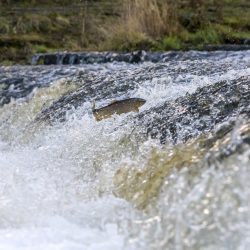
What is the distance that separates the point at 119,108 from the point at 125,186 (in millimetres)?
2028

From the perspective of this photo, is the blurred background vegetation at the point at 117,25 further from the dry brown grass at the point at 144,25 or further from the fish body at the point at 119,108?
the fish body at the point at 119,108

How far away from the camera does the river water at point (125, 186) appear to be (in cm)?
238

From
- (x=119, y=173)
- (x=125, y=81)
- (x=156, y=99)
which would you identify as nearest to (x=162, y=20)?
(x=125, y=81)

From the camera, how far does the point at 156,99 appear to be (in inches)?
193

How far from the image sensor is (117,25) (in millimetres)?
10680

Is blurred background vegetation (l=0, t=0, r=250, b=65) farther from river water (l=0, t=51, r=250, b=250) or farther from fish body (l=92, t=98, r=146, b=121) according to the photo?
river water (l=0, t=51, r=250, b=250)

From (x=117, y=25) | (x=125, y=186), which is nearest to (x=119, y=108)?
(x=125, y=186)

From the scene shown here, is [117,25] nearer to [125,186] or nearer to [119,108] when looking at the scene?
[119,108]

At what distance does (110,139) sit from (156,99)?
1.03 metres

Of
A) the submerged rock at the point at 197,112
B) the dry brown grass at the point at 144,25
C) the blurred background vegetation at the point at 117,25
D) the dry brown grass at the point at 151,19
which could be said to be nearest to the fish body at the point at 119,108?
the submerged rock at the point at 197,112

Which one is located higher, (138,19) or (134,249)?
(134,249)

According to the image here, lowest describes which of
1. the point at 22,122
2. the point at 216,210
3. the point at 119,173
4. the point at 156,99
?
the point at 22,122

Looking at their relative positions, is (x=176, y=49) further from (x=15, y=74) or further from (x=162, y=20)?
(x=15, y=74)

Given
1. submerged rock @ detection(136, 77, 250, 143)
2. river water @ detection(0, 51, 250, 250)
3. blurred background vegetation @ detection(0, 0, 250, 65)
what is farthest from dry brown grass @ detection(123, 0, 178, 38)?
submerged rock @ detection(136, 77, 250, 143)
